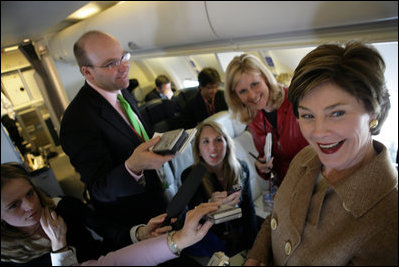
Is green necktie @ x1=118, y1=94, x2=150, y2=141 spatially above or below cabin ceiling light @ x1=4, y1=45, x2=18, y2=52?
below

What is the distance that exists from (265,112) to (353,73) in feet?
1.14

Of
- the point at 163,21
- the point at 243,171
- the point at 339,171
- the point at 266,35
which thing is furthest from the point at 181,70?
the point at 339,171

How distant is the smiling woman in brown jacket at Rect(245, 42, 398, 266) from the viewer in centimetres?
45

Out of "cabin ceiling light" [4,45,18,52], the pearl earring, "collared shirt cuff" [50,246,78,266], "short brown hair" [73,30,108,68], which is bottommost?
"collared shirt cuff" [50,246,78,266]

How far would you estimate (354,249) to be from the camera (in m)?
0.46

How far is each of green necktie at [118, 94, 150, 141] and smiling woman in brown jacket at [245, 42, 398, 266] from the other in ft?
1.43

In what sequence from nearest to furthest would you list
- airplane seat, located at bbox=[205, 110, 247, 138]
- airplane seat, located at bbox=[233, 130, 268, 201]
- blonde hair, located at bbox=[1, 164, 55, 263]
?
1. blonde hair, located at bbox=[1, 164, 55, 263]
2. airplane seat, located at bbox=[233, 130, 268, 201]
3. airplane seat, located at bbox=[205, 110, 247, 138]

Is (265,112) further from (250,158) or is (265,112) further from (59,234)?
(59,234)

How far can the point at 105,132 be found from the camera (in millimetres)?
681

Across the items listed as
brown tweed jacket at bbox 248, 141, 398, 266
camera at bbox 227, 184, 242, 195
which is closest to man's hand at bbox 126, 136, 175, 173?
camera at bbox 227, 184, 242, 195

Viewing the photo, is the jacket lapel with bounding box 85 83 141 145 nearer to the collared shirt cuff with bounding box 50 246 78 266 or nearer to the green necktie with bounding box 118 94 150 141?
the green necktie with bounding box 118 94 150 141

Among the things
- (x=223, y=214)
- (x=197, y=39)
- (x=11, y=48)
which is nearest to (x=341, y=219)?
(x=223, y=214)

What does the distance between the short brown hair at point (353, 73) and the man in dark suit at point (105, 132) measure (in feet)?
1.29

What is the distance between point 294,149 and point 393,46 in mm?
453
